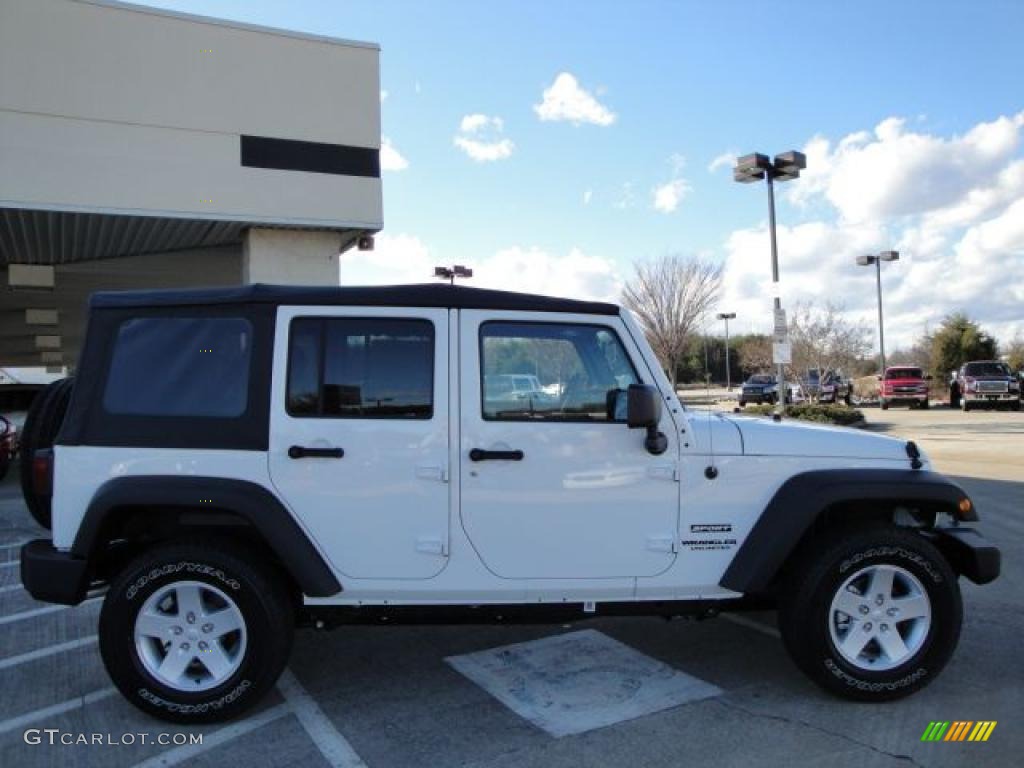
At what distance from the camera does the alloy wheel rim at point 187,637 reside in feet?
12.4

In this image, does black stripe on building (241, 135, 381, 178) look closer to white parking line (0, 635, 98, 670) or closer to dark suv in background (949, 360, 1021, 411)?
A: white parking line (0, 635, 98, 670)

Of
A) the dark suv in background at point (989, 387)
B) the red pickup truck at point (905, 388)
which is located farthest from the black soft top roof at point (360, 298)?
the red pickup truck at point (905, 388)

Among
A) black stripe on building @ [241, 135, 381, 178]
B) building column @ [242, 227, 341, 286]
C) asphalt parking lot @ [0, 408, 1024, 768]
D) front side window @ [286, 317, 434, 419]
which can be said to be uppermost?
black stripe on building @ [241, 135, 381, 178]

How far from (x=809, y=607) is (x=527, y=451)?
1.55m

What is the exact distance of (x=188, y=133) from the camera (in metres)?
12.3

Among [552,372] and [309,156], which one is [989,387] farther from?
[552,372]

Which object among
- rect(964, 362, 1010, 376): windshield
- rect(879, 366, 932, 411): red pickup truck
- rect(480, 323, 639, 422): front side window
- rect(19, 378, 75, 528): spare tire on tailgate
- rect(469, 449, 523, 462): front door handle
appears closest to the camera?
rect(469, 449, 523, 462): front door handle

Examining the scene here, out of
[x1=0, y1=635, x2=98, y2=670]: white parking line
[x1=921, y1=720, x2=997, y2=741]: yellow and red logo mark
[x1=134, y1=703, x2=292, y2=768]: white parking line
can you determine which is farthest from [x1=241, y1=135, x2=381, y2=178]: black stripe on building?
[x1=921, y1=720, x2=997, y2=741]: yellow and red logo mark

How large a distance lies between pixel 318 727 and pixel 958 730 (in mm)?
2886

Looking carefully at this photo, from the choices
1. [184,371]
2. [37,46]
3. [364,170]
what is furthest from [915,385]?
[184,371]

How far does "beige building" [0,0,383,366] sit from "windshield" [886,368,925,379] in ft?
90.1

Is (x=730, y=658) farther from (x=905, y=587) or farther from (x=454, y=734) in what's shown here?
(x=454, y=734)

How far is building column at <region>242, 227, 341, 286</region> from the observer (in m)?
13.1

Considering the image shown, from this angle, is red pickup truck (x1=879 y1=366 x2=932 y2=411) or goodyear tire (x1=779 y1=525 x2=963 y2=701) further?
red pickup truck (x1=879 y1=366 x2=932 y2=411)
